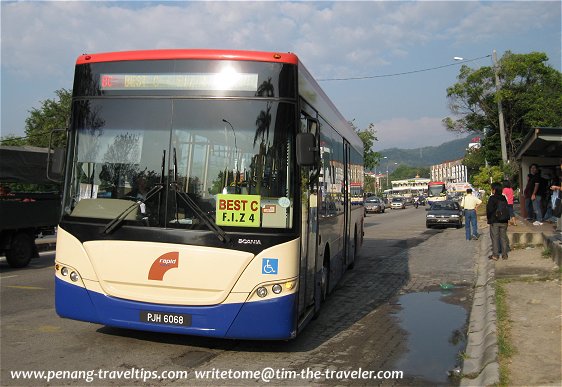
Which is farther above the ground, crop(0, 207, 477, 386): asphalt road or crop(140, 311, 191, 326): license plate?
crop(140, 311, 191, 326): license plate

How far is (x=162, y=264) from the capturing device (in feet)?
17.6

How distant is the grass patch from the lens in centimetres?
486

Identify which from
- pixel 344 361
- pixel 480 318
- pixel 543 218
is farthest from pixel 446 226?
pixel 344 361

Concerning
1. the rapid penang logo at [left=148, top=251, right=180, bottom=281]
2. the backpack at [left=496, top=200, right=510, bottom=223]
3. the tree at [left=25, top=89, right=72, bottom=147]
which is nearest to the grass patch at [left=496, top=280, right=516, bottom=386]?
the rapid penang logo at [left=148, top=251, right=180, bottom=281]

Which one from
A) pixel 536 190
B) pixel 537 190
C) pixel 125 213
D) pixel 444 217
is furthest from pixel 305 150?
pixel 444 217

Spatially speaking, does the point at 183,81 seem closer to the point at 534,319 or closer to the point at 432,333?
the point at 432,333

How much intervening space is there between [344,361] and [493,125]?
121ft

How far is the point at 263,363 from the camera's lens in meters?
5.48

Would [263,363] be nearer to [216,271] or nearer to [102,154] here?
[216,271]

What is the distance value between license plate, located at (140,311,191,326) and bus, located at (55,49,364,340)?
1cm

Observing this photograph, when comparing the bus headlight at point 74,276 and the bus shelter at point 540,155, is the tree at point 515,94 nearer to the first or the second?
the bus shelter at point 540,155

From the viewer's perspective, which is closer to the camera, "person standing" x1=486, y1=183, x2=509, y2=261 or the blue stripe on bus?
the blue stripe on bus

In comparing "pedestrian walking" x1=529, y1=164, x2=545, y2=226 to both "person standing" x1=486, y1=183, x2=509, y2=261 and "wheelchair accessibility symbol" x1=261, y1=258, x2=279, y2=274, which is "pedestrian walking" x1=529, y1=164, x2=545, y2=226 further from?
"wheelchair accessibility symbol" x1=261, y1=258, x2=279, y2=274

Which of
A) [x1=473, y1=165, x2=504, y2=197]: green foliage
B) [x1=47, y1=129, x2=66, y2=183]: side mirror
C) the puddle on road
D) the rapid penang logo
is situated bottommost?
the puddle on road
